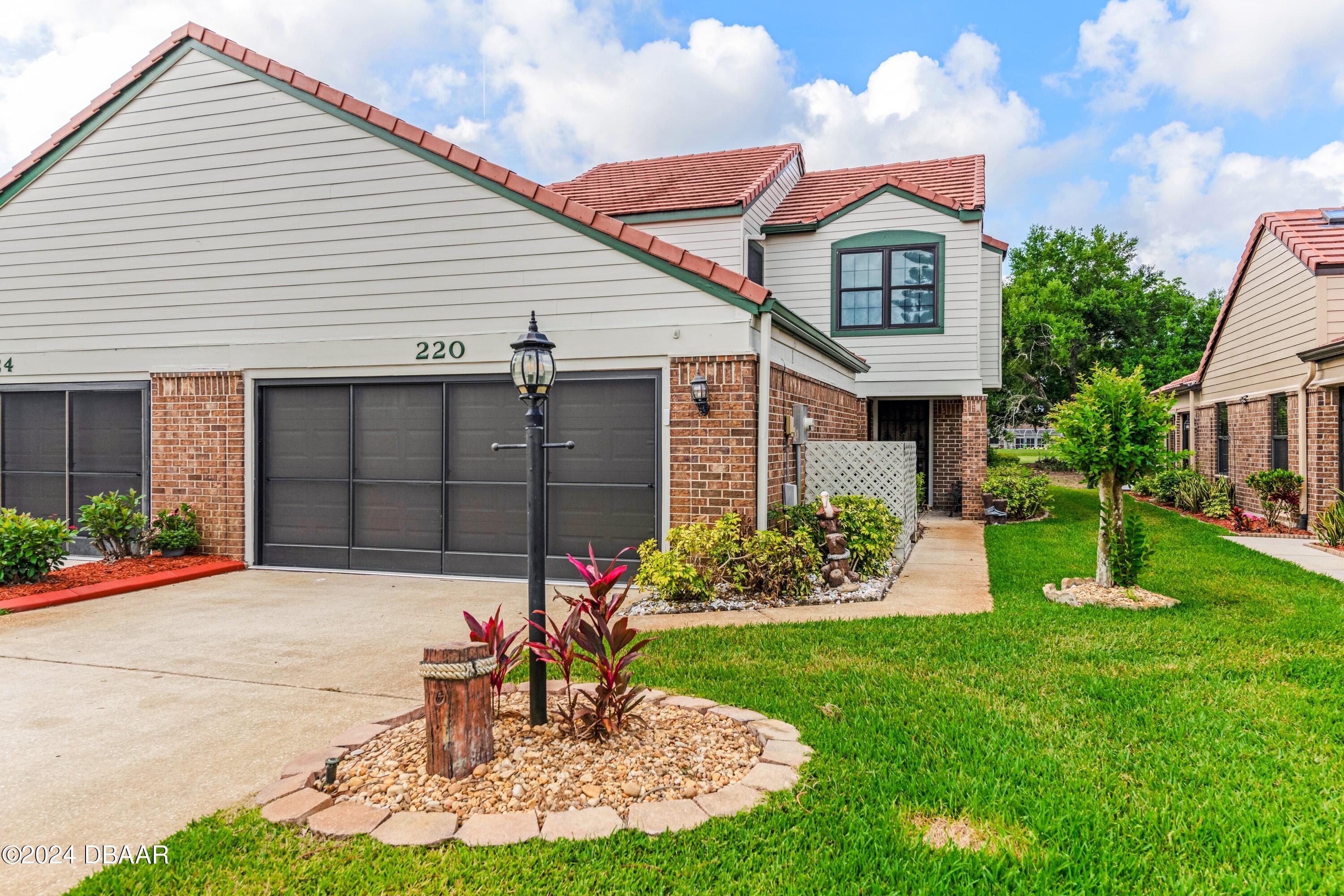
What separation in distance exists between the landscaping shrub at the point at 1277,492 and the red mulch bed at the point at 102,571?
53.0 ft

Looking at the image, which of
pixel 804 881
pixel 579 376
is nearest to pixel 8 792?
pixel 804 881

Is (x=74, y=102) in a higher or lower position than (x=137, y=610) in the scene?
higher

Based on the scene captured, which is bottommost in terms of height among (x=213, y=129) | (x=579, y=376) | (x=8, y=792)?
(x=8, y=792)

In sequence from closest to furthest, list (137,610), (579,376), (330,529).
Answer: (137,610) → (579,376) → (330,529)

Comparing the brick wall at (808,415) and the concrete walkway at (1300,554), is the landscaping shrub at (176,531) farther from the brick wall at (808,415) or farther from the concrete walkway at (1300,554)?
the concrete walkway at (1300,554)

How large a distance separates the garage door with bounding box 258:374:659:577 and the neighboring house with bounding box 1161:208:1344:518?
10505 millimetres

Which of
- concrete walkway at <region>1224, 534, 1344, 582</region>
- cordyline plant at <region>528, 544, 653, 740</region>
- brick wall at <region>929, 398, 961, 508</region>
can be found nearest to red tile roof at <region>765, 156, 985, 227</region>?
brick wall at <region>929, 398, 961, 508</region>

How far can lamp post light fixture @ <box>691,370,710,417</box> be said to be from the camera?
7.47m

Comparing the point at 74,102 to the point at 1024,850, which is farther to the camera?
the point at 74,102

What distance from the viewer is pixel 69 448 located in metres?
9.85

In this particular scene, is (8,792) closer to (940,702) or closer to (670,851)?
(670,851)

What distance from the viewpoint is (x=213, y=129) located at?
9.09m

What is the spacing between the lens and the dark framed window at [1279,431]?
13227mm

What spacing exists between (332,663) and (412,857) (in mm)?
2928
